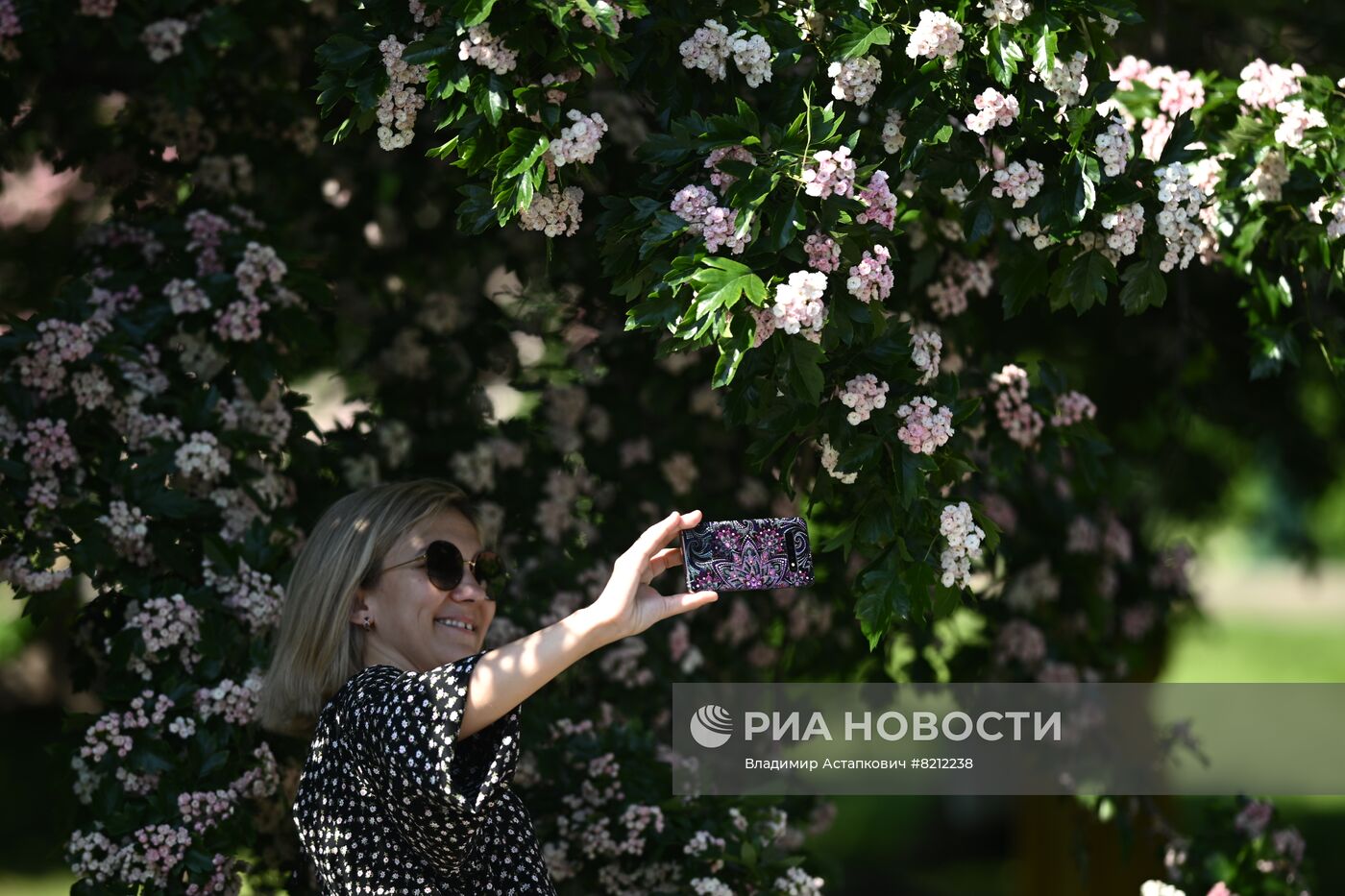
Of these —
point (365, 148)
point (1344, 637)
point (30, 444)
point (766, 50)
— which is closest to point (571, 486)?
point (365, 148)

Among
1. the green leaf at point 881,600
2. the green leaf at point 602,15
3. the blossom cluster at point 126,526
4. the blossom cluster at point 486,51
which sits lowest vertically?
the blossom cluster at point 126,526

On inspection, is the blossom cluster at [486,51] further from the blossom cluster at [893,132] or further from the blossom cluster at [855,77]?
the blossom cluster at [893,132]

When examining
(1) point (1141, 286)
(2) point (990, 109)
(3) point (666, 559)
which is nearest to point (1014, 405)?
(1) point (1141, 286)

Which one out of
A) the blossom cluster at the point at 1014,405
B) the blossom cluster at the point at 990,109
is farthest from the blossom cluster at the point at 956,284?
the blossom cluster at the point at 990,109

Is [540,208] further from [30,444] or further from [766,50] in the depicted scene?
[30,444]

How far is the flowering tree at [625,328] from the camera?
243cm

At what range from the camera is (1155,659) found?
551 cm

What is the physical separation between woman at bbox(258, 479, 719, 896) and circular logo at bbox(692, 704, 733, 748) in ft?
4.70

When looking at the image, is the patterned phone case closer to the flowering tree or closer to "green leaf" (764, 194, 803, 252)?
the flowering tree

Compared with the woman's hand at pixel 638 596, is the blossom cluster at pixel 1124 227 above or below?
above

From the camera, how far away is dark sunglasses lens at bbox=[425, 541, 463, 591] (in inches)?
98.9
